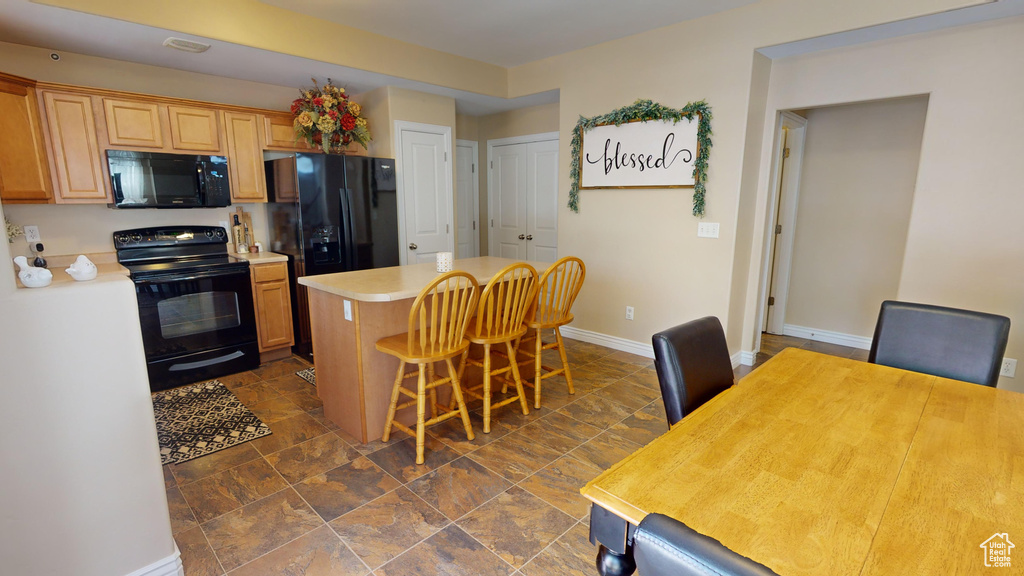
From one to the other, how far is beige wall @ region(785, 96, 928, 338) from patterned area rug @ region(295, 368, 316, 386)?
4.48m

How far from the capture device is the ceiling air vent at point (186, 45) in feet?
9.55

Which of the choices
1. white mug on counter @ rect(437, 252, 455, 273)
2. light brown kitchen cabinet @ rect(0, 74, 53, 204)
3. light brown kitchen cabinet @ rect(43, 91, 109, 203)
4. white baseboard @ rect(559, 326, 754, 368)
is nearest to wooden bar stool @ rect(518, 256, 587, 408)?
white mug on counter @ rect(437, 252, 455, 273)

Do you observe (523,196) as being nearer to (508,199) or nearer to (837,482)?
(508,199)

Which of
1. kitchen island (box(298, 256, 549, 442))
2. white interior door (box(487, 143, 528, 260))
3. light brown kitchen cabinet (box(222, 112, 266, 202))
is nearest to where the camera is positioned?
kitchen island (box(298, 256, 549, 442))

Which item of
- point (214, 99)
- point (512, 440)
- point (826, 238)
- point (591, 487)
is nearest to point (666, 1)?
point (826, 238)

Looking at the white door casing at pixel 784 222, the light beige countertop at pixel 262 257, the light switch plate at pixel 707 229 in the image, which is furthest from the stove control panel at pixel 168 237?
the white door casing at pixel 784 222

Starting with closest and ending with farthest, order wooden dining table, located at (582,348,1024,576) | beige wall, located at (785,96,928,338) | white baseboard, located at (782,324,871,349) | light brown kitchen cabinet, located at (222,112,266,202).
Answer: wooden dining table, located at (582,348,1024,576)
light brown kitchen cabinet, located at (222,112,266,202)
beige wall, located at (785,96,928,338)
white baseboard, located at (782,324,871,349)

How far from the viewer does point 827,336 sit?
445cm

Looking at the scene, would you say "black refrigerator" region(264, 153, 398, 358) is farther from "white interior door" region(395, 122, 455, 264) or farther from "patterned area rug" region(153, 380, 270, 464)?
"patterned area rug" region(153, 380, 270, 464)

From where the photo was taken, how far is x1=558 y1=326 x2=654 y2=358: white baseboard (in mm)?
4113

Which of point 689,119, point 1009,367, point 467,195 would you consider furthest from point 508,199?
point 1009,367

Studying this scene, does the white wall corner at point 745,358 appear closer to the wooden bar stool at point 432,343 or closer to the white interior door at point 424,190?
the wooden bar stool at point 432,343

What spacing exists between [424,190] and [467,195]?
1263mm

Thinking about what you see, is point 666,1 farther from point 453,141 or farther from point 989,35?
point 453,141
